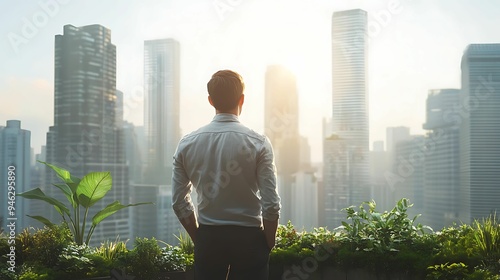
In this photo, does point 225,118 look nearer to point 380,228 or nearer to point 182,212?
point 182,212

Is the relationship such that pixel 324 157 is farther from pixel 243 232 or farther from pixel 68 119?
pixel 243 232

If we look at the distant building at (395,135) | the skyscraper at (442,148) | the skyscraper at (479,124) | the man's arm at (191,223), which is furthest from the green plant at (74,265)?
the distant building at (395,135)

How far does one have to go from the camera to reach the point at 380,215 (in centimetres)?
331

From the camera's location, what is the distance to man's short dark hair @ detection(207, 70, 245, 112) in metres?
1.59

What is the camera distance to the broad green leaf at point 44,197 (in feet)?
11.0

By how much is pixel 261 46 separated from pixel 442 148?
347 cm

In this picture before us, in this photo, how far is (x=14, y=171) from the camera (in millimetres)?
3809

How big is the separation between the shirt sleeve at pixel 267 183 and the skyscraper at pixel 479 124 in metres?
4.59

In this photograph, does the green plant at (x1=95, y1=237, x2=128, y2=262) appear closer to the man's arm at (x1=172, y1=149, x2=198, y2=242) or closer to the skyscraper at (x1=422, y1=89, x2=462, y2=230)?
the man's arm at (x1=172, y1=149, x2=198, y2=242)

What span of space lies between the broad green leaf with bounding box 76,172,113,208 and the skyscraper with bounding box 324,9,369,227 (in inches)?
142

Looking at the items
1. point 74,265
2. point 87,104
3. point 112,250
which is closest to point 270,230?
point 74,265

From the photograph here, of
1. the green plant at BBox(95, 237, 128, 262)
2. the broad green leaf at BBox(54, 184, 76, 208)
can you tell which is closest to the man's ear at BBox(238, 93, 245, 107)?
the green plant at BBox(95, 237, 128, 262)

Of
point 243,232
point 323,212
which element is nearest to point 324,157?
point 323,212

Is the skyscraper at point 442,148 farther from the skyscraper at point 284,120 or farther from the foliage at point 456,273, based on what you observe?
the foliage at point 456,273
